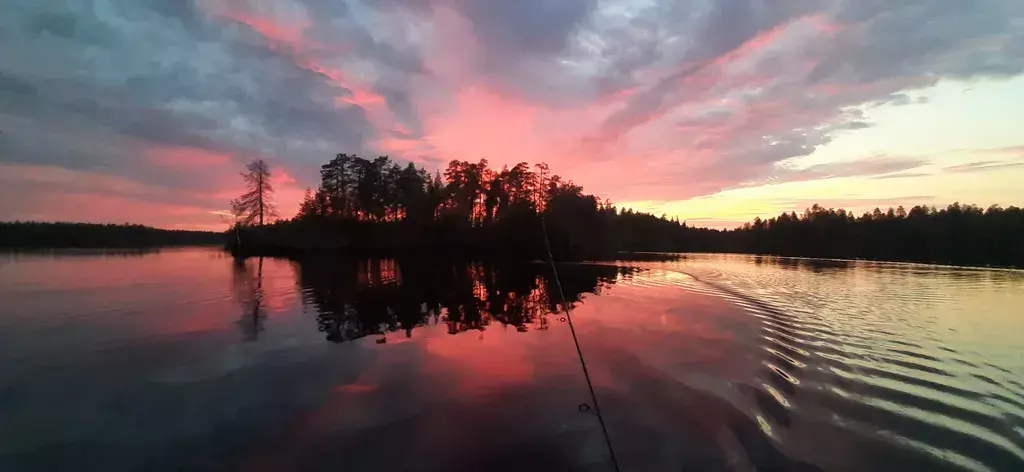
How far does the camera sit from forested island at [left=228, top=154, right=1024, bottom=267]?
78.1m

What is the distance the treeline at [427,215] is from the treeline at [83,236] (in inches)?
1463

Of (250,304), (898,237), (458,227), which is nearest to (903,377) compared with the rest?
Answer: (250,304)

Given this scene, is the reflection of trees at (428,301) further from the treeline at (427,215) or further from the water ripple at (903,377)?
the treeline at (427,215)

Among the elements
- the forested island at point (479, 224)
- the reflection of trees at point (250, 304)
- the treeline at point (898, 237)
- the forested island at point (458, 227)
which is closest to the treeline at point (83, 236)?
the forested island at point (458, 227)

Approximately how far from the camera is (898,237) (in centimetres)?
11750

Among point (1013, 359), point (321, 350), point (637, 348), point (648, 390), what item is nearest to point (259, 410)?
point (321, 350)

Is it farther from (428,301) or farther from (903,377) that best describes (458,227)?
(903,377)

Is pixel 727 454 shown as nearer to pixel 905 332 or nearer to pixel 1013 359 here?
pixel 1013 359

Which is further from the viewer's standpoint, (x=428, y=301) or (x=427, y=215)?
(x=427, y=215)

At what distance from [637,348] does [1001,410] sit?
7855 millimetres

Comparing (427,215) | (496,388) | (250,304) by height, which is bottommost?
(496,388)

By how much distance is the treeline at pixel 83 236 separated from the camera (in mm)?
88750

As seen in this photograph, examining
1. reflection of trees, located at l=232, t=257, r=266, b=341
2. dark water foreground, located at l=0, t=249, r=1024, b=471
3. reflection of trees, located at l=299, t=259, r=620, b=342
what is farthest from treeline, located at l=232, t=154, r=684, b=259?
dark water foreground, located at l=0, t=249, r=1024, b=471

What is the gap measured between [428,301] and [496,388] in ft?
45.1
